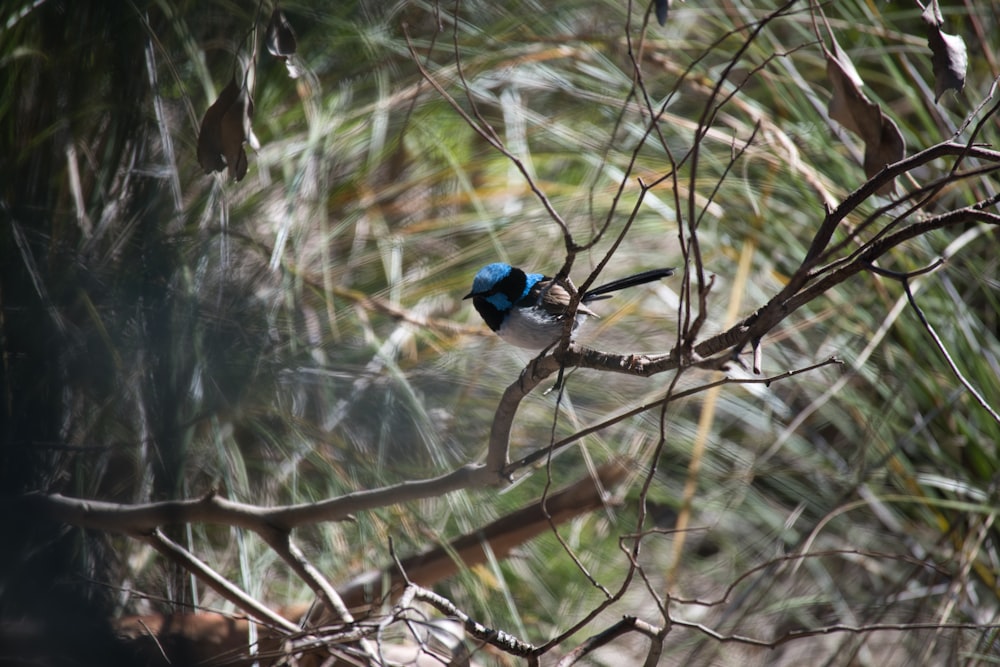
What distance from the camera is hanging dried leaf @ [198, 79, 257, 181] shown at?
4.44 ft

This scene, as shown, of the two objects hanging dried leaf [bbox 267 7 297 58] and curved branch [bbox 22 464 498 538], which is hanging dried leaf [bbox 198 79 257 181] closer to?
hanging dried leaf [bbox 267 7 297 58]

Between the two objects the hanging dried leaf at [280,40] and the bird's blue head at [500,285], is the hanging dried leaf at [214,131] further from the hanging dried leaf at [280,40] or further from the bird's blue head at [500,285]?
the bird's blue head at [500,285]

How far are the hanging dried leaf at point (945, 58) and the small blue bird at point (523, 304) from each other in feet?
2.06

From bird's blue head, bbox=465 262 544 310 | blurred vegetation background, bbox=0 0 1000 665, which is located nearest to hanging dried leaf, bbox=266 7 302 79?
blurred vegetation background, bbox=0 0 1000 665

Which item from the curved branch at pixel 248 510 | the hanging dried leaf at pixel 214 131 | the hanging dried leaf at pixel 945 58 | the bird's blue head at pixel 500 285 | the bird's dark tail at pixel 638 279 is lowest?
the curved branch at pixel 248 510

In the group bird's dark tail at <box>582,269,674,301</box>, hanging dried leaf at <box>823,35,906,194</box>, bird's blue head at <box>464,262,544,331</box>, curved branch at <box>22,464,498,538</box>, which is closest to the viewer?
hanging dried leaf at <box>823,35,906,194</box>

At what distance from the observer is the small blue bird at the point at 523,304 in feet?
6.01

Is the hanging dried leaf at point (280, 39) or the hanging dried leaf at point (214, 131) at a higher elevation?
the hanging dried leaf at point (280, 39)

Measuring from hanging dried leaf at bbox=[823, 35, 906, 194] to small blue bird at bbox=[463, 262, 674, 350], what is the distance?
483 mm

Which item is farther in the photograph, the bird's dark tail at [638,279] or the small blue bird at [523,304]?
the small blue bird at [523,304]

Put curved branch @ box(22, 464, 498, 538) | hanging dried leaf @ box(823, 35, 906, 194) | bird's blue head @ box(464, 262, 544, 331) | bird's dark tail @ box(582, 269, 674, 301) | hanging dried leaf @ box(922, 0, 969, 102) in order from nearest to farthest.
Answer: hanging dried leaf @ box(922, 0, 969, 102) < hanging dried leaf @ box(823, 35, 906, 194) < curved branch @ box(22, 464, 498, 538) < bird's dark tail @ box(582, 269, 674, 301) < bird's blue head @ box(464, 262, 544, 331)

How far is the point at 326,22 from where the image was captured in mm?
2258

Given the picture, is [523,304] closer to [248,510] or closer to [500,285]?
[500,285]

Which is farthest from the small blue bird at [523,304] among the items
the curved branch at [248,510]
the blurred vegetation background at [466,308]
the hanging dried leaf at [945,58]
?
the hanging dried leaf at [945,58]
